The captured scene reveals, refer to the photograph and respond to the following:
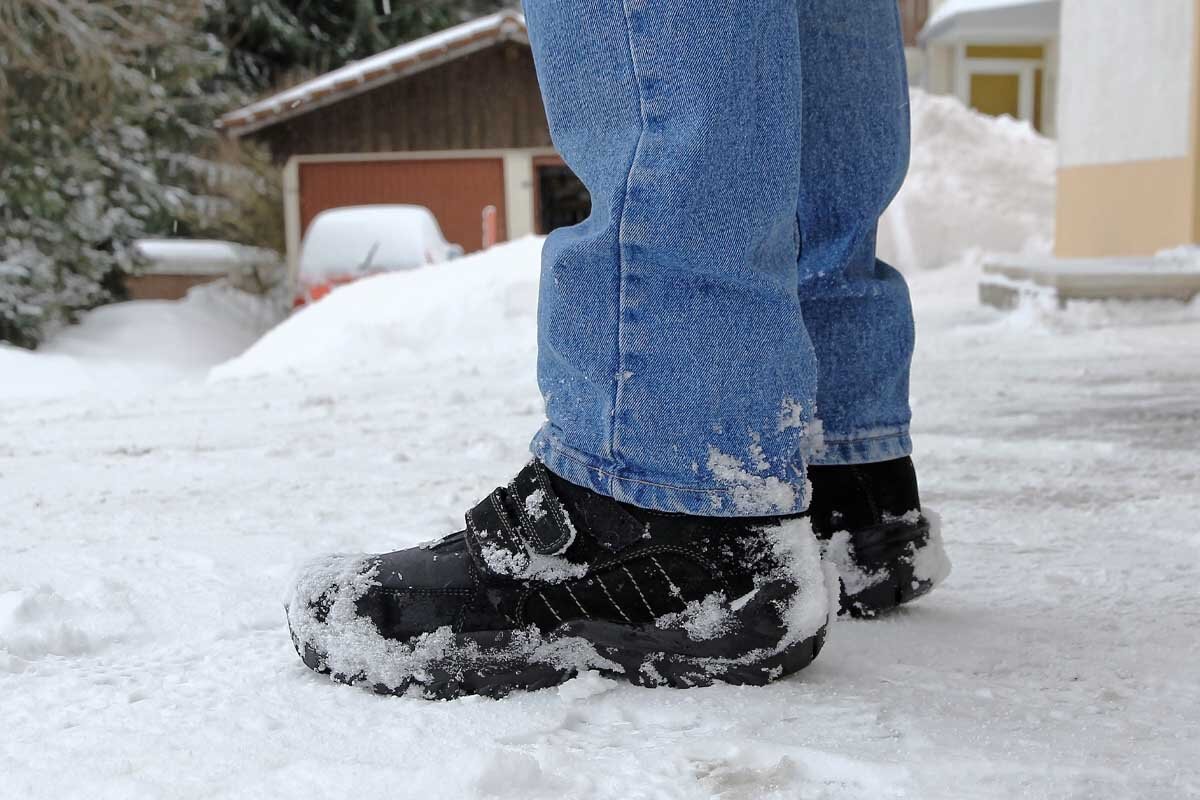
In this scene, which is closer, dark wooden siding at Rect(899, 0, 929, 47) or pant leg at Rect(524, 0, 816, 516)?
pant leg at Rect(524, 0, 816, 516)

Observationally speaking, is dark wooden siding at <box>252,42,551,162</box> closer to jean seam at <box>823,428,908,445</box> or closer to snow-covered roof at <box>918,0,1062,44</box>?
snow-covered roof at <box>918,0,1062,44</box>

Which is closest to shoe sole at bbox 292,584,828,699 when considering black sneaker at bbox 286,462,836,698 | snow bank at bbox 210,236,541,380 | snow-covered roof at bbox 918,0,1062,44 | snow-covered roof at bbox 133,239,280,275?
black sneaker at bbox 286,462,836,698

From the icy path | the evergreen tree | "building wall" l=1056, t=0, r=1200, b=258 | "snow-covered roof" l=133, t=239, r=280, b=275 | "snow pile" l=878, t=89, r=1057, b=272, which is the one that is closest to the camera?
the icy path

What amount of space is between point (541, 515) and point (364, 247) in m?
9.03

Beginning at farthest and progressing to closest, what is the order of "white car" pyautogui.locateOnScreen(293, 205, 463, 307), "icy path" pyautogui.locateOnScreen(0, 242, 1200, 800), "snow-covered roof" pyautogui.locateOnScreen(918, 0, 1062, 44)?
"snow-covered roof" pyautogui.locateOnScreen(918, 0, 1062, 44)
"white car" pyautogui.locateOnScreen(293, 205, 463, 307)
"icy path" pyautogui.locateOnScreen(0, 242, 1200, 800)

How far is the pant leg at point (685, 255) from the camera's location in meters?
0.86

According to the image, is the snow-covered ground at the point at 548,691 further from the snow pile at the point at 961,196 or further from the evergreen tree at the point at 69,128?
the evergreen tree at the point at 69,128

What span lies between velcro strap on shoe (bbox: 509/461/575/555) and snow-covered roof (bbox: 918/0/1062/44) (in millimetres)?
15422

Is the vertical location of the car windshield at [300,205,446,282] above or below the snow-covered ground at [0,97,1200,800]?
above

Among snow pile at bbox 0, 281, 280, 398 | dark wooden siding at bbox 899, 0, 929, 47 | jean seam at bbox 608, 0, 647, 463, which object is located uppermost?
dark wooden siding at bbox 899, 0, 929, 47

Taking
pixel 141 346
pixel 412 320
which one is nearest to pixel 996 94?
pixel 141 346

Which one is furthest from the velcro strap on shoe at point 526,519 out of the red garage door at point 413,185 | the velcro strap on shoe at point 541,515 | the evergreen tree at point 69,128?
the red garage door at point 413,185

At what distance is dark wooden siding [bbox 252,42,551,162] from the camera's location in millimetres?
13891

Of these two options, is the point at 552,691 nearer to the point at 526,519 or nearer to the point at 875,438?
the point at 526,519
